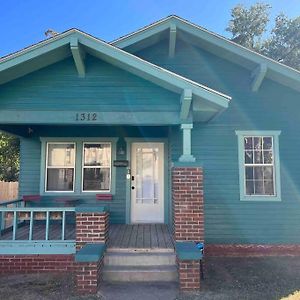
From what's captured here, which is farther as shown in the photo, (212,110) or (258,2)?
(258,2)

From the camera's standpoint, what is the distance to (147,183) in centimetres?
917

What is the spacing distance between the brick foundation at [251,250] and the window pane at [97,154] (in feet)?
12.3

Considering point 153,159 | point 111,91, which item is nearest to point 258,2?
point 153,159

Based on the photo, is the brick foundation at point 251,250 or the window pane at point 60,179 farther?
the window pane at point 60,179

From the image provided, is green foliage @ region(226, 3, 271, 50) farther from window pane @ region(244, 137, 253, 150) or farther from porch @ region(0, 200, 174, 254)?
porch @ region(0, 200, 174, 254)

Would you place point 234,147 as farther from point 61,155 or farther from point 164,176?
point 61,155

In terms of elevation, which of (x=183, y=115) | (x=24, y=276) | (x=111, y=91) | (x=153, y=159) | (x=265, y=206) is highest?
(x=111, y=91)

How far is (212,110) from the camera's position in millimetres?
6703

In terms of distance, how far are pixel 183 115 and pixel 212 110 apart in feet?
2.24

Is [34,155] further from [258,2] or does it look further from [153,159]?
[258,2]

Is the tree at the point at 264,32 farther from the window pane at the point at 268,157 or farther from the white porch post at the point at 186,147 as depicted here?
the white porch post at the point at 186,147

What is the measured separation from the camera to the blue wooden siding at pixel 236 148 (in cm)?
812

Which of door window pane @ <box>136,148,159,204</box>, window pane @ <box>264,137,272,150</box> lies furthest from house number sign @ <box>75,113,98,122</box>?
window pane @ <box>264,137,272,150</box>

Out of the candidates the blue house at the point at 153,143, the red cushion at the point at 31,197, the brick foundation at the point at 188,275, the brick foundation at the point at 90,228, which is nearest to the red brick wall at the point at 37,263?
the blue house at the point at 153,143
